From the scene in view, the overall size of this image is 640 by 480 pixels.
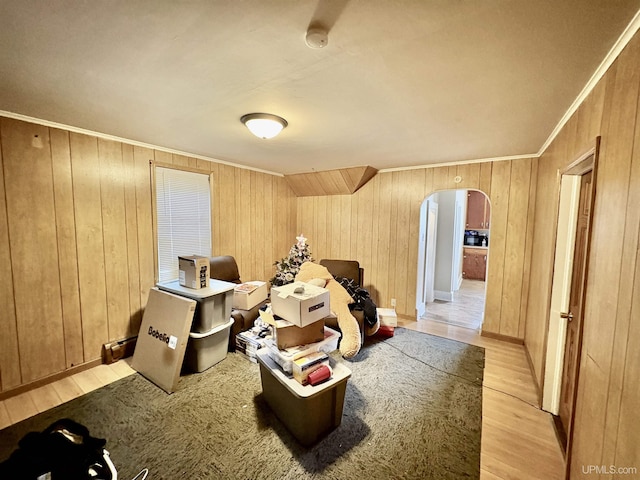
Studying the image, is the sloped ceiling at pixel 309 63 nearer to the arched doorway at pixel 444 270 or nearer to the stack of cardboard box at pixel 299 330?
the stack of cardboard box at pixel 299 330

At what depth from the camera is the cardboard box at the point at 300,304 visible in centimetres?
181

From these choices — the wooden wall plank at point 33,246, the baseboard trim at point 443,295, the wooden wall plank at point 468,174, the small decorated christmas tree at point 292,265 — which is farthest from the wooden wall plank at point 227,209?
the baseboard trim at point 443,295

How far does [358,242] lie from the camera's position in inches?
172

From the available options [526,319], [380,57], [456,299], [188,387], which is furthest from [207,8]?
[456,299]

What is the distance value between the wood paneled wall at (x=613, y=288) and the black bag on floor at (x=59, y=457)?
1979 mm

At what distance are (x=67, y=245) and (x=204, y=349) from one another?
1.62 metres

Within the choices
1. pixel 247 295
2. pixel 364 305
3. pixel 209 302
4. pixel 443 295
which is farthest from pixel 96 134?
pixel 443 295

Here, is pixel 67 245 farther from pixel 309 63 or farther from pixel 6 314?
pixel 309 63

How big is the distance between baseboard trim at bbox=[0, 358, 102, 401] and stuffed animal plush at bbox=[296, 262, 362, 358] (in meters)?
2.30

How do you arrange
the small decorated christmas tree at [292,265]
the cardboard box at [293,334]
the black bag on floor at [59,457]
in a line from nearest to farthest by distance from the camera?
1. the black bag on floor at [59,457]
2. the cardboard box at [293,334]
3. the small decorated christmas tree at [292,265]

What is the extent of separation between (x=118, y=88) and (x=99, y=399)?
244cm

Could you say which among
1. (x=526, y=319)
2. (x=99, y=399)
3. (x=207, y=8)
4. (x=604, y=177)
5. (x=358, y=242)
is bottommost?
(x=99, y=399)

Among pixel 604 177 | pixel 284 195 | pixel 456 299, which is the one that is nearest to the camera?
pixel 604 177

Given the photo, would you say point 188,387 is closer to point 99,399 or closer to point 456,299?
point 99,399
